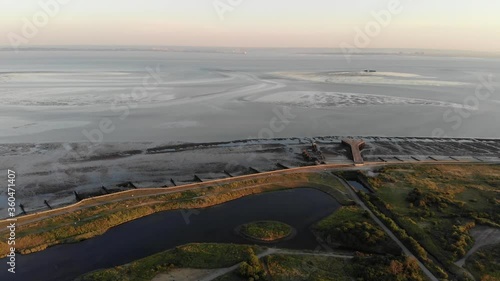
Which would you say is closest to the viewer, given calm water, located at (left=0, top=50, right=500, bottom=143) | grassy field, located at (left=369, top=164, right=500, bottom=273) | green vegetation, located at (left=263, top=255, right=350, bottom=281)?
green vegetation, located at (left=263, top=255, right=350, bottom=281)

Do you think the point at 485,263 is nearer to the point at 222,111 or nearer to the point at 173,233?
the point at 173,233

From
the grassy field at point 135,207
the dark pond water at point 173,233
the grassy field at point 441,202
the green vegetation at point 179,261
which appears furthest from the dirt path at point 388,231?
the green vegetation at point 179,261

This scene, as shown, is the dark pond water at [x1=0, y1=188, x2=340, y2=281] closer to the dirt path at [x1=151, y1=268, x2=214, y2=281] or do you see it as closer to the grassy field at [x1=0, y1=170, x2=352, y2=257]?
the grassy field at [x1=0, y1=170, x2=352, y2=257]

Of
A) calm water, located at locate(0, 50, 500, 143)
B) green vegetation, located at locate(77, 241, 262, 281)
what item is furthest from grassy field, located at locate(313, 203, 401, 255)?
calm water, located at locate(0, 50, 500, 143)

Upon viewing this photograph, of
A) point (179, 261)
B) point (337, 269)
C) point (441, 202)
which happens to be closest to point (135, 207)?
point (179, 261)

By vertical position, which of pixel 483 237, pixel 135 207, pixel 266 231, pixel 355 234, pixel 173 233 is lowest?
pixel 483 237

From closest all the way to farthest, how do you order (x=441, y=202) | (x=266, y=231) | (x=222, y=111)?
1. (x=266, y=231)
2. (x=441, y=202)
3. (x=222, y=111)

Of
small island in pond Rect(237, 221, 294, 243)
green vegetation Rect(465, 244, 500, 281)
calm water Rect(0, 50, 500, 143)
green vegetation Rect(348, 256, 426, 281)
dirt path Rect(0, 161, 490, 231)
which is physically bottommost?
green vegetation Rect(465, 244, 500, 281)

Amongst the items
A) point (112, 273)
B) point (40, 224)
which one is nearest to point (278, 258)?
point (112, 273)
